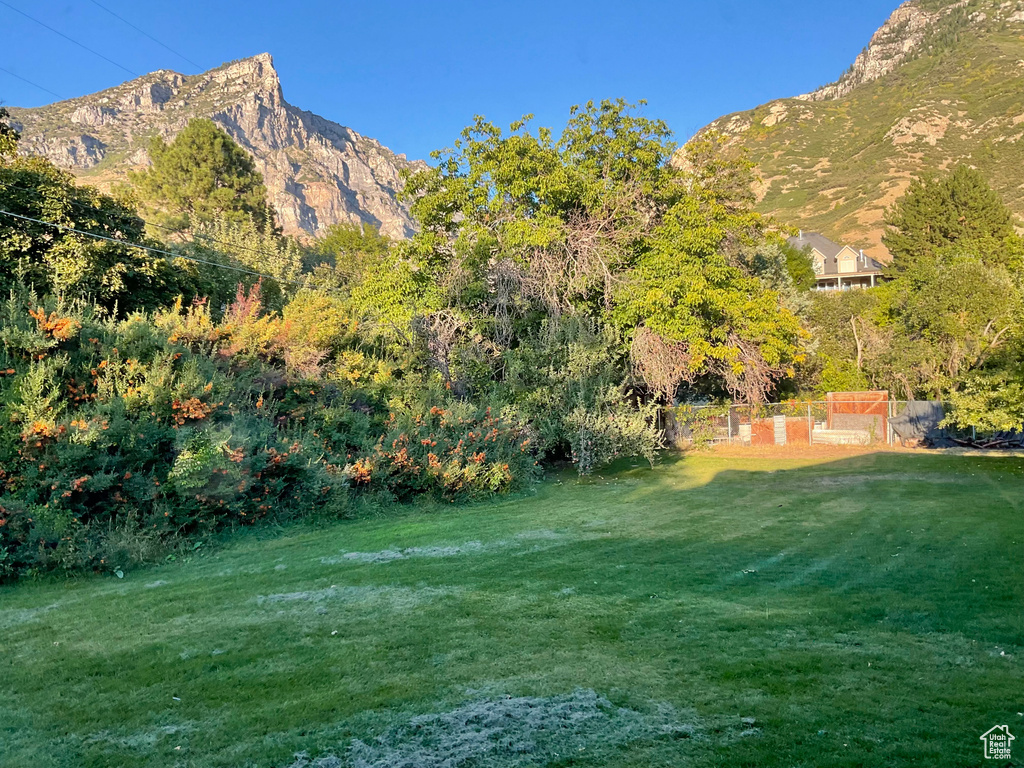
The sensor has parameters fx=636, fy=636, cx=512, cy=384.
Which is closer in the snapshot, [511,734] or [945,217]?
[511,734]

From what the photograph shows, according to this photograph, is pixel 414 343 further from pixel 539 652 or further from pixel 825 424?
pixel 825 424

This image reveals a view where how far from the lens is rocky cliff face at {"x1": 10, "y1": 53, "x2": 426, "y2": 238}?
84.8 m

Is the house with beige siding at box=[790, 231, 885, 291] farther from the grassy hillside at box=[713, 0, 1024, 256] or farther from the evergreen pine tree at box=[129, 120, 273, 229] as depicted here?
the evergreen pine tree at box=[129, 120, 273, 229]

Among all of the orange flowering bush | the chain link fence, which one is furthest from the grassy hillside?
the orange flowering bush

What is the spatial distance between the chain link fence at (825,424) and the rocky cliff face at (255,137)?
58044mm

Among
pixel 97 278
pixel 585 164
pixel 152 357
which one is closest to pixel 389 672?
pixel 152 357

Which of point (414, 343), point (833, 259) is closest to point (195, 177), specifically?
point (414, 343)

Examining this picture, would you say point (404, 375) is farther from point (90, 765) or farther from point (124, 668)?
point (90, 765)

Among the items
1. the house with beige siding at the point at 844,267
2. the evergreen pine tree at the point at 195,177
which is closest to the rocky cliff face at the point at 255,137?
the evergreen pine tree at the point at 195,177

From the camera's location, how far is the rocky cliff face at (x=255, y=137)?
3339 inches

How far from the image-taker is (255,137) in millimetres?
143375

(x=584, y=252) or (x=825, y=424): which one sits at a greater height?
(x=584, y=252)
